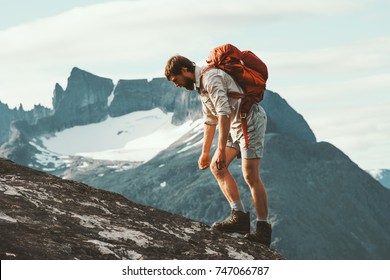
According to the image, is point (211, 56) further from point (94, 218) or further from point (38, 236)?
point (38, 236)

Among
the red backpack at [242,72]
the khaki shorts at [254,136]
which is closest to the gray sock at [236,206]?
the khaki shorts at [254,136]

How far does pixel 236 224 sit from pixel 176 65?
3229mm

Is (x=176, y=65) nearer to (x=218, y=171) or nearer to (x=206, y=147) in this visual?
(x=206, y=147)

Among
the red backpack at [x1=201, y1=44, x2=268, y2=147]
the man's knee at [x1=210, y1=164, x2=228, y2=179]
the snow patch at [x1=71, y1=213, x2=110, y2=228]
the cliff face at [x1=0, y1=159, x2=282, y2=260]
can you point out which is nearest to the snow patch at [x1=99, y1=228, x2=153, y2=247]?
the cliff face at [x1=0, y1=159, x2=282, y2=260]

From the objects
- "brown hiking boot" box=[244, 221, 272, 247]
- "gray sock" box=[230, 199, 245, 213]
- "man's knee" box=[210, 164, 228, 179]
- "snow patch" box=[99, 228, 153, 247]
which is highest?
"man's knee" box=[210, 164, 228, 179]

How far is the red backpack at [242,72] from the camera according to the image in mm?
14680

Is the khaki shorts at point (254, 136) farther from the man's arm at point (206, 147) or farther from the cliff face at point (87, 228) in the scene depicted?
the cliff face at point (87, 228)

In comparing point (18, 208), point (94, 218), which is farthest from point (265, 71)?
point (18, 208)

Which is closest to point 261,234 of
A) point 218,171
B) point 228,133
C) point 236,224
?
point 236,224

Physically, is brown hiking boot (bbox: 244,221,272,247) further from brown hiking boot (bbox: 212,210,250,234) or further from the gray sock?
the gray sock

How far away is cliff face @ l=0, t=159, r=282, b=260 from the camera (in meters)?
10.9

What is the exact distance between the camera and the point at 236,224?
15.6 meters

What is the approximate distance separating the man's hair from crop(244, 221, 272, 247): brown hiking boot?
3.11m
